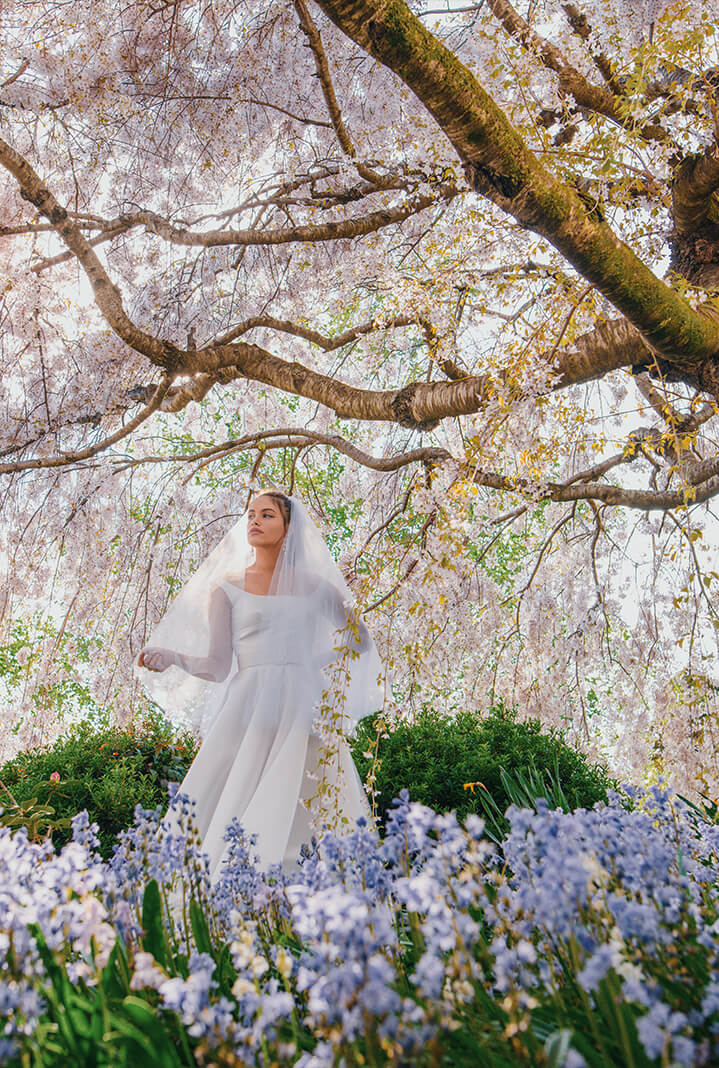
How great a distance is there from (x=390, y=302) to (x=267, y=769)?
2.32 metres

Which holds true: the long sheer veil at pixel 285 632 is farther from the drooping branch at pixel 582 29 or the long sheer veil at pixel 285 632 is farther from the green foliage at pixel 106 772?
the drooping branch at pixel 582 29

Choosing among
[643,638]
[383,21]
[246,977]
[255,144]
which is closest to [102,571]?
[255,144]

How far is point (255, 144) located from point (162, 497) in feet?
8.36

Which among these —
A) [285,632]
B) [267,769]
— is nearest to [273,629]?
[285,632]

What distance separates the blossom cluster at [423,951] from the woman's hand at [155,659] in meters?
1.99

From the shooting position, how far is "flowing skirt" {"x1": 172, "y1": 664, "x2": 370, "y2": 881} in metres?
2.97

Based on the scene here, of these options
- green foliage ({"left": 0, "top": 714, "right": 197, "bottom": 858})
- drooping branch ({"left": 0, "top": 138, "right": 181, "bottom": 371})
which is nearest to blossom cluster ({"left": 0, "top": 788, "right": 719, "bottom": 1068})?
drooping branch ({"left": 0, "top": 138, "right": 181, "bottom": 371})

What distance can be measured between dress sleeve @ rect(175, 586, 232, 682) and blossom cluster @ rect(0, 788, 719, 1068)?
2.24 meters

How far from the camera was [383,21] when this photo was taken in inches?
77.8

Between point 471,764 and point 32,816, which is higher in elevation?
point 471,764

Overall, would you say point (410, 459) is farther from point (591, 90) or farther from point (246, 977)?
point (246, 977)

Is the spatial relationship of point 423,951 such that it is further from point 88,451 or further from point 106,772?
point 106,772

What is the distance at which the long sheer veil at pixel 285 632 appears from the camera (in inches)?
140

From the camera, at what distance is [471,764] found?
4.59 metres
